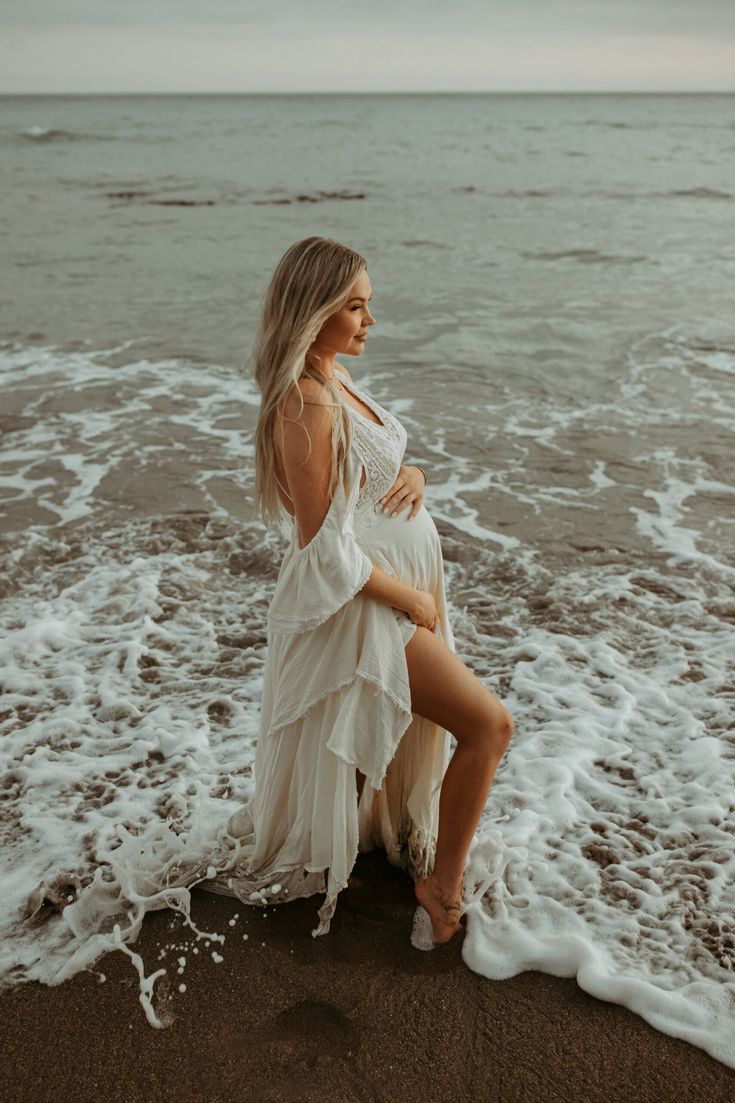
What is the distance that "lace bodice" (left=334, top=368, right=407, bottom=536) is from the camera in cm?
283

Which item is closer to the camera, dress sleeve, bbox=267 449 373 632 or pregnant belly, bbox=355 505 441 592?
dress sleeve, bbox=267 449 373 632

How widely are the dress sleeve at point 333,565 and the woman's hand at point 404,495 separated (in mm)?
190

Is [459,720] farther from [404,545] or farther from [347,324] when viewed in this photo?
[347,324]

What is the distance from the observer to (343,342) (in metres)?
2.82

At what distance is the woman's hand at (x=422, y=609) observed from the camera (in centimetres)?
285

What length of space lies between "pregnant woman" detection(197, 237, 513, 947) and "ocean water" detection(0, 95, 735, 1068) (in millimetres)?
446

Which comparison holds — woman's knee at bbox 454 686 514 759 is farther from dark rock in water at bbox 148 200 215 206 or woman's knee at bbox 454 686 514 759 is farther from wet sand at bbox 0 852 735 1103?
dark rock in water at bbox 148 200 215 206

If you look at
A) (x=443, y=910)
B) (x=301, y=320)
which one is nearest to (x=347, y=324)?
(x=301, y=320)

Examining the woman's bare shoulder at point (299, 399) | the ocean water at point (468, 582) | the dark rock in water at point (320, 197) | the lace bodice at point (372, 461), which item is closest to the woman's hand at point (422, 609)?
the lace bodice at point (372, 461)

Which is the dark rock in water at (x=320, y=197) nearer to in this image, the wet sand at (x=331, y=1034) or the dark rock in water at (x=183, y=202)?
the dark rock in water at (x=183, y=202)

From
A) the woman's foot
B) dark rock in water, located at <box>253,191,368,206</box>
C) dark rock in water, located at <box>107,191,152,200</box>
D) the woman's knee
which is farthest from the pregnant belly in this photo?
dark rock in water, located at <box>107,191,152,200</box>

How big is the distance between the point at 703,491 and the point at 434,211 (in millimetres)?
17881

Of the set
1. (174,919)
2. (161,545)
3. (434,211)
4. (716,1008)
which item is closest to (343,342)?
(174,919)

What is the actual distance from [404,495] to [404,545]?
163 mm
